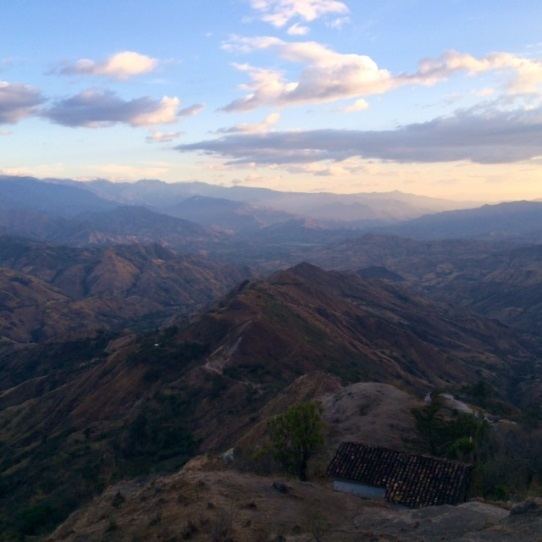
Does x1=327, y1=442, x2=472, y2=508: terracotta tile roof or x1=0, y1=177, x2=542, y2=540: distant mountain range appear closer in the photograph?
x1=327, y1=442, x2=472, y2=508: terracotta tile roof

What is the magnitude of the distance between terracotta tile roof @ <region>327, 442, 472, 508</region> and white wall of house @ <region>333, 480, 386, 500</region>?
172 mm

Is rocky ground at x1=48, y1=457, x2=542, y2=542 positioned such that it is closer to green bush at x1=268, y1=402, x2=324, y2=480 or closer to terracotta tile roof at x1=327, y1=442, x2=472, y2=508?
terracotta tile roof at x1=327, y1=442, x2=472, y2=508

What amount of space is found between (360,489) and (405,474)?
208cm

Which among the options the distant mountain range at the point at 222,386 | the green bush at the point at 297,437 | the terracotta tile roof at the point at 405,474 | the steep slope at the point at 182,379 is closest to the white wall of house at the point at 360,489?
the terracotta tile roof at the point at 405,474

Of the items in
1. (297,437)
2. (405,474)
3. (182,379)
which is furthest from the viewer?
(182,379)

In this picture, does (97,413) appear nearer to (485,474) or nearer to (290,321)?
(290,321)

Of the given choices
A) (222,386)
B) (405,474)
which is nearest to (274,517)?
(405,474)

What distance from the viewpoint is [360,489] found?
26.3 meters

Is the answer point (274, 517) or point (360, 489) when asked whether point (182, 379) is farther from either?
point (274, 517)

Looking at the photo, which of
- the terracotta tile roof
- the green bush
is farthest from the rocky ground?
the green bush

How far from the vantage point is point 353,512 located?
2225 cm

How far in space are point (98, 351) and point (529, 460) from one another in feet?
257

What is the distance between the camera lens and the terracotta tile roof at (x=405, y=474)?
2447cm

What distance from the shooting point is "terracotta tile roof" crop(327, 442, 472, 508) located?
80.3ft
